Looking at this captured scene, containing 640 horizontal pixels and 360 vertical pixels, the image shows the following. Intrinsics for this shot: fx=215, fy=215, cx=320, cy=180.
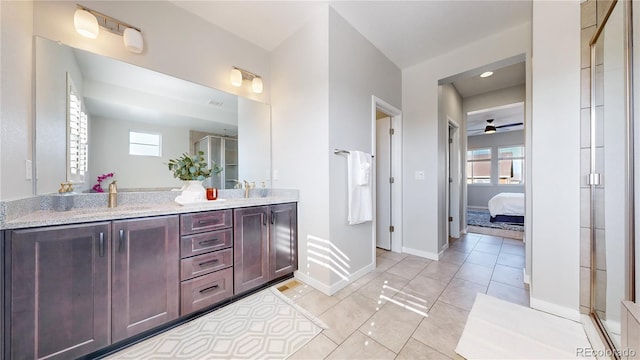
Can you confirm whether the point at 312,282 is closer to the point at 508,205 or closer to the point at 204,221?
the point at 204,221

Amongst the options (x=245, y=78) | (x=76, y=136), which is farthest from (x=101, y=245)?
(x=245, y=78)

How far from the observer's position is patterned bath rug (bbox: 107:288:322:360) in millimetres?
1373

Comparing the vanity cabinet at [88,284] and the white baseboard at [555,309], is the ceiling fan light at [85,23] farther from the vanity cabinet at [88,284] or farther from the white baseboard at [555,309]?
the white baseboard at [555,309]

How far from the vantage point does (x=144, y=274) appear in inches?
57.4

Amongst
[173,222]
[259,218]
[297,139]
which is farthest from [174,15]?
[259,218]

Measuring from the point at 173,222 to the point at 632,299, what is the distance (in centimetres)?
284

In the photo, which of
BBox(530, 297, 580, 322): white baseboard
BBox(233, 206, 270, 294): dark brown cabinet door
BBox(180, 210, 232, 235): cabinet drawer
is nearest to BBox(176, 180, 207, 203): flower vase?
BBox(180, 210, 232, 235): cabinet drawer

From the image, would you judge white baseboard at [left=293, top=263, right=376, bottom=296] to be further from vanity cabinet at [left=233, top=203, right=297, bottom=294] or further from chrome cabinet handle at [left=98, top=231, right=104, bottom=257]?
chrome cabinet handle at [left=98, top=231, right=104, bottom=257]

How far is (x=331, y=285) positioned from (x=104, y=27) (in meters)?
2.90

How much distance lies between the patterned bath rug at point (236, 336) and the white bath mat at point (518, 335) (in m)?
1.08

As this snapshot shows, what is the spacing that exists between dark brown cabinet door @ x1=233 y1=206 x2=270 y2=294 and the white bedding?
549cm

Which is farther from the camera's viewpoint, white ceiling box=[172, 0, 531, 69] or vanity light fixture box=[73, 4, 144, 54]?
white ceiling box=[172, 0, 531, 69]

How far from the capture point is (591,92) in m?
1.59

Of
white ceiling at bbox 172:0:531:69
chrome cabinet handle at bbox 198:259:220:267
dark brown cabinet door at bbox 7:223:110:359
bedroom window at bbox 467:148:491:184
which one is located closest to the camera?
dark brown cabinet door at bbox 7:223:110:359
